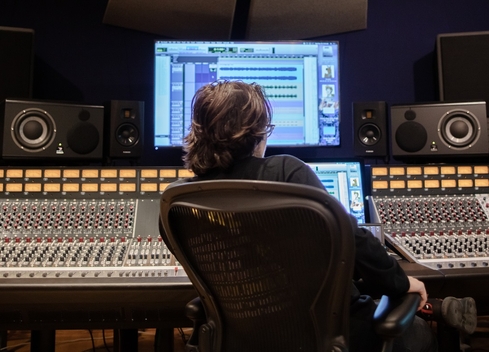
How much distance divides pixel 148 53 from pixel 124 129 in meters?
0.67

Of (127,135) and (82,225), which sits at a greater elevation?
(127,135)

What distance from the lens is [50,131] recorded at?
6.89ft

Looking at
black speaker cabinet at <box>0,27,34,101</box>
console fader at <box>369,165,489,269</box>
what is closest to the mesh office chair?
console fader at <box>369,165,489,269</box>

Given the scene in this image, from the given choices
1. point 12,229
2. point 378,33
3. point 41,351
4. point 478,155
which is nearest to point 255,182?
point 12,229

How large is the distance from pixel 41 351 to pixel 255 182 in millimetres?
1396

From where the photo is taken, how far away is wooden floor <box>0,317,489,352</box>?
100 inches

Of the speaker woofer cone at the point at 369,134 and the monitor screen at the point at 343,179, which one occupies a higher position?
the speaker woofer cone at the point at 369,134

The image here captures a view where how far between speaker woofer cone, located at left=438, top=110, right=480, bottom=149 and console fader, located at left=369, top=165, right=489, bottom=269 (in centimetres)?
13

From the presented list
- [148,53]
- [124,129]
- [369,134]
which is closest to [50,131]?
[124,129]

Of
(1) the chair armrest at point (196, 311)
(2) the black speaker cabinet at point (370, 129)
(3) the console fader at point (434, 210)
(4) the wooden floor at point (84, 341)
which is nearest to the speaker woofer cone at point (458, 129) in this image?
(3) the console fader at point (434, 210)

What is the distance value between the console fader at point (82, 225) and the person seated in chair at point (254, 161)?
18.1 inches

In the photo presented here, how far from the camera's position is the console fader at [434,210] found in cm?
173

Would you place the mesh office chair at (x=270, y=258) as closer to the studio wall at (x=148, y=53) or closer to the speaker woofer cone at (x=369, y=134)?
the speaker woofer cone at (x=369, y=134)

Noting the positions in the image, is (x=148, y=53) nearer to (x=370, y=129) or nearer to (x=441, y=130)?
(x=370, y=129)
